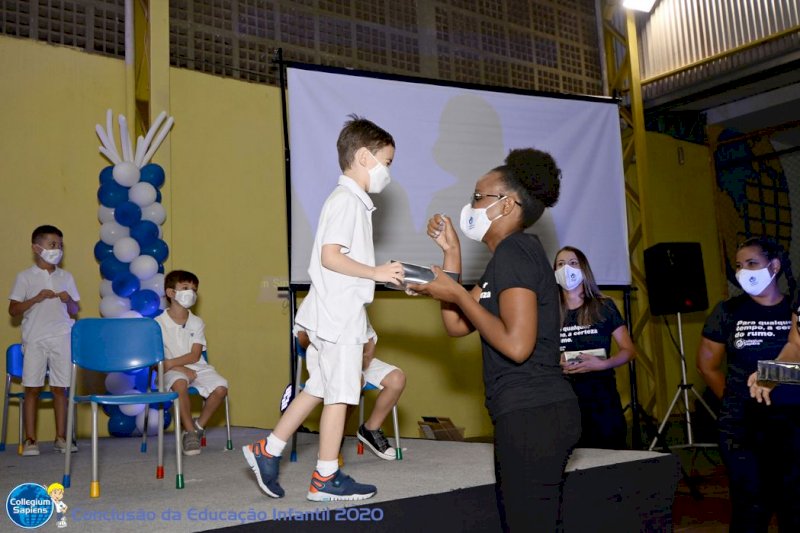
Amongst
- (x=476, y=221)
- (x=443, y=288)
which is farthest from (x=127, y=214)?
(x=443, y=288)

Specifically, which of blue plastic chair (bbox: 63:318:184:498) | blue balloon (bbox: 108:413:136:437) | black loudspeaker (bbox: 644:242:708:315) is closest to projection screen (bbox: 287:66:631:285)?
black loudspeaker (bbox: 644:242:708:315)

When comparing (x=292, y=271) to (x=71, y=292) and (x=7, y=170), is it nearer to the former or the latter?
(x=71, y=292)

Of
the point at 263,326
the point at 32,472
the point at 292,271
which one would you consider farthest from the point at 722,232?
the point at 32,472

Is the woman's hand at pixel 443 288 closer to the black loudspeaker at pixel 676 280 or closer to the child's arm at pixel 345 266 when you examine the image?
the child's arm at pixel 345 266

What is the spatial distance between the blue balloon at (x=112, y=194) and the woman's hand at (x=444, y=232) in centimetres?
390

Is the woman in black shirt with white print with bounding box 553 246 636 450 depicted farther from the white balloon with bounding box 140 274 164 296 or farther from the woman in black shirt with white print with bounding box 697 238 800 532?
the white balloon with bounding box 140 274 164 296

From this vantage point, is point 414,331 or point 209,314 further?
point 414,331

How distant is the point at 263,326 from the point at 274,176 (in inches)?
50.7

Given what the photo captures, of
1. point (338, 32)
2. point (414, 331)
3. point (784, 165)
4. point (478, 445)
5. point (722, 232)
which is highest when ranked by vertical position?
point (338, 32)

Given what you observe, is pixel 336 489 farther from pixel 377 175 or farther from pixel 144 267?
pixel 144 267

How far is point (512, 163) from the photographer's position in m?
1.83

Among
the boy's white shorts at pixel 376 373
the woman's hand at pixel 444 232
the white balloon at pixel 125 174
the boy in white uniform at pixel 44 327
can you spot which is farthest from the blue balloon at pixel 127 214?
the woman's hand at pixel 444 232

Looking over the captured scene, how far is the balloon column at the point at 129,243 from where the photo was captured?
16.5 feet

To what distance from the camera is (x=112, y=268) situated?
5.12 m
